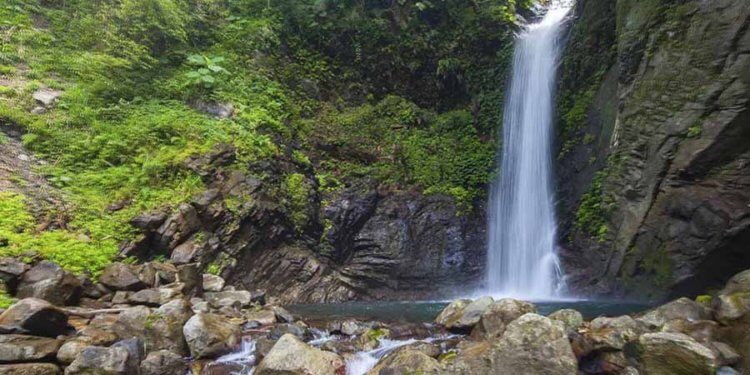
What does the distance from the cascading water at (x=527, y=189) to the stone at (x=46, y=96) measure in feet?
42.7

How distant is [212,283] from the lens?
890cm

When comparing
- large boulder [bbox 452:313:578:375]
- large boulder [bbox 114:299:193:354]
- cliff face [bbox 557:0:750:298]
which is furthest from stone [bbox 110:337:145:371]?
cliff face [bbox 557:0:750:298]

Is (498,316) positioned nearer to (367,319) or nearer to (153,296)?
(367,319)

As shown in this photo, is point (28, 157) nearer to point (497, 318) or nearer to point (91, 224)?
point (91, 224)

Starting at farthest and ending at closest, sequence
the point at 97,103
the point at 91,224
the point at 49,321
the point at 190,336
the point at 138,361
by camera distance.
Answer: the point at 97,103 < the point at 91,224 < the point at 190,336 < the point at 49,321 < the point at 138,361

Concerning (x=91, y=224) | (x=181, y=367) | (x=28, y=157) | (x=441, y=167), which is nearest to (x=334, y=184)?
(x=441, y=167)

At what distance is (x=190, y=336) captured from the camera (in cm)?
572

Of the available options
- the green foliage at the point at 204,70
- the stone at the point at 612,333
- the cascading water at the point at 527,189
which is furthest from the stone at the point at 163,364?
the green foliage at the point at 204,70

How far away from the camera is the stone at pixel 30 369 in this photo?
14.2 feet

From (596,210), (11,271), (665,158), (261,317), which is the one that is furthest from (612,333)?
(11,271)

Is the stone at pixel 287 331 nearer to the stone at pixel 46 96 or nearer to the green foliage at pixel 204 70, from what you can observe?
the stone at pixel 46 96

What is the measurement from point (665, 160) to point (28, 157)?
1376 cm

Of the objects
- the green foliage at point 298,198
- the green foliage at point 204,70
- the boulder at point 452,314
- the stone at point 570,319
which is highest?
the green foliage at point 204,70

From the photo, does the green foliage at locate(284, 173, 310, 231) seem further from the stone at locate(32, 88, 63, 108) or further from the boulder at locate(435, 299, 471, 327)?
the stone at locate(32, 88, 63, 108)
